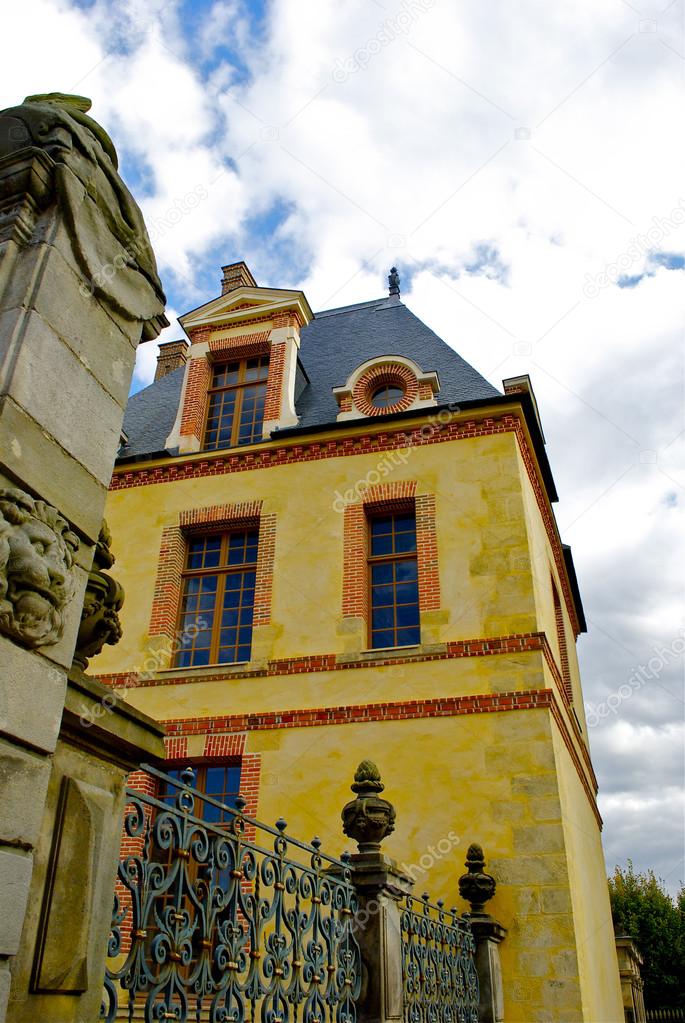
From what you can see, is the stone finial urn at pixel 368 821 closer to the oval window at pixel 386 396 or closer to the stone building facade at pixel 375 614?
the stone building facade at pixel 375 614

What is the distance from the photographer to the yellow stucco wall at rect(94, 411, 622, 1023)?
29.0ft

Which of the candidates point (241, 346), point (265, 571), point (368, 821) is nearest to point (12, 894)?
point (368, 821)

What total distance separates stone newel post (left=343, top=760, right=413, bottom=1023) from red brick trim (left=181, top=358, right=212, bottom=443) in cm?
904

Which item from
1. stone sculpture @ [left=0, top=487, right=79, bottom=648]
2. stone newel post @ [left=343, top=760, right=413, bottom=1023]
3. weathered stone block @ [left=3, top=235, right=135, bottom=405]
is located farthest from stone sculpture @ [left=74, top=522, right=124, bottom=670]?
stone newel post @ [left=343, top=760, right=413, bottom=1023]

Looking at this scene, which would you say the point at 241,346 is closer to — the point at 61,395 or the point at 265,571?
the point at 265,571

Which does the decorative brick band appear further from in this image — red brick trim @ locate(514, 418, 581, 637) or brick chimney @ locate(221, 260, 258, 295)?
brick chimney @ locate(221, 260, 258, 295)

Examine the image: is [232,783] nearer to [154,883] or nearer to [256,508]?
[256,508]

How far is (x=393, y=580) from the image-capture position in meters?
11.4

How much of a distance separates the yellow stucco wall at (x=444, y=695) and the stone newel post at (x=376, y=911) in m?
3.93

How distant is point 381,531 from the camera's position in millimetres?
11977

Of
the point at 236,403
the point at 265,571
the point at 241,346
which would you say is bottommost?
the point at 265,571

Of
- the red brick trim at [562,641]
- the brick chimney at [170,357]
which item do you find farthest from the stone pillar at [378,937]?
the brick chimney at [170,357]

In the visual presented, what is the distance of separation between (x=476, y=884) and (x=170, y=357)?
13873 mm

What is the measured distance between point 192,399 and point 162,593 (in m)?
3.62
